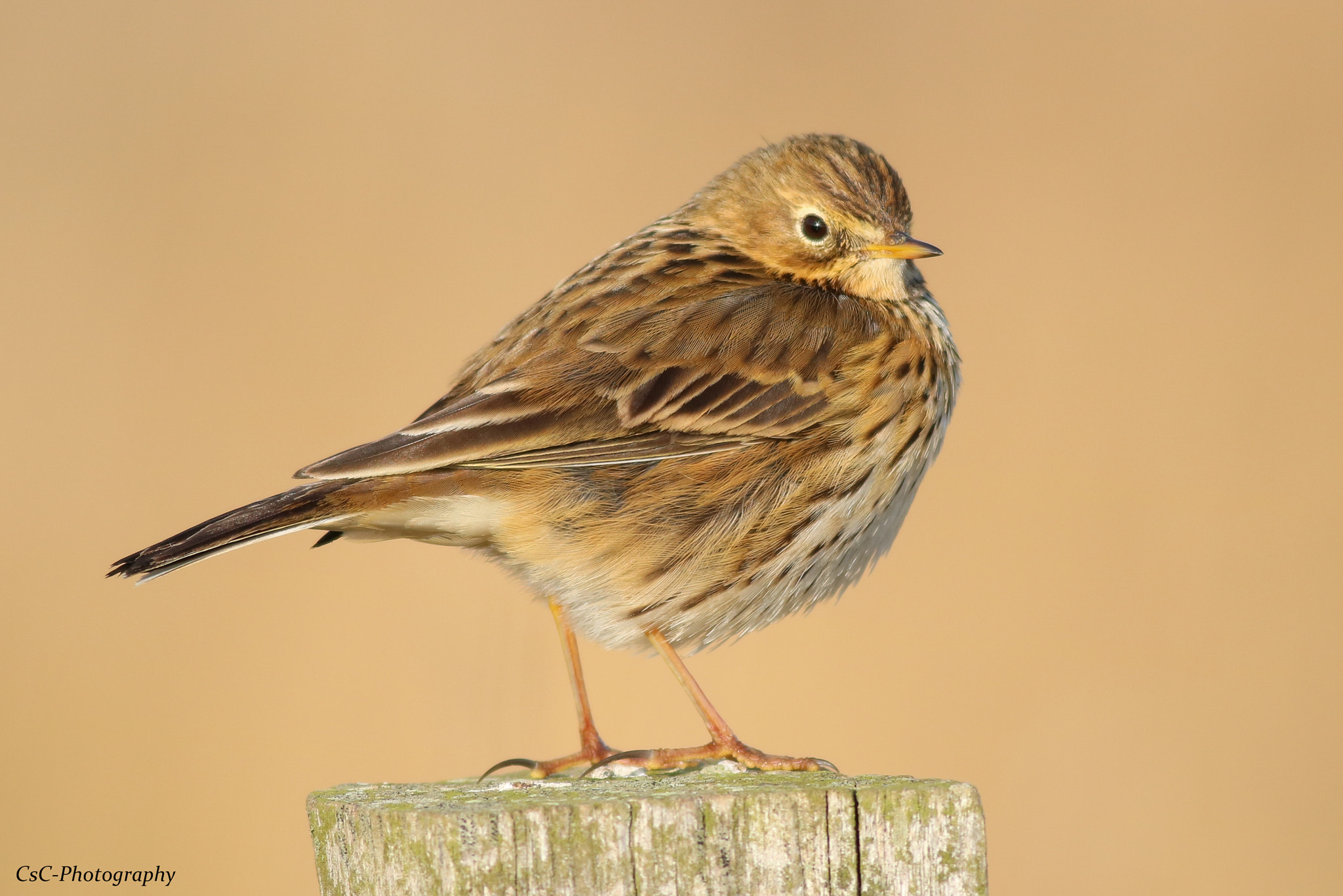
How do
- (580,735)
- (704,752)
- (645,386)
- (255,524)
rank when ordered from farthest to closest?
(580,735) < (645,386) < (704,752) < (255,524)

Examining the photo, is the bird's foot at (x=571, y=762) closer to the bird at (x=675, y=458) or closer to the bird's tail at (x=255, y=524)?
the bird at (x=675, y=458)

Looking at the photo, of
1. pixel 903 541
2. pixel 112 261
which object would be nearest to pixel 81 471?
pixel 112 261

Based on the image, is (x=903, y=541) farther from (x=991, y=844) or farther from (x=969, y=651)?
(x=991, y=844)

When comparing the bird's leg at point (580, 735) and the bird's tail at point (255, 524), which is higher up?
the bird's tail at point (255, 524)

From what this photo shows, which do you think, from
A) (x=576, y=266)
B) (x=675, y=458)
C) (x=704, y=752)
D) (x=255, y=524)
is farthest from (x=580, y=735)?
(x=576, y=266)

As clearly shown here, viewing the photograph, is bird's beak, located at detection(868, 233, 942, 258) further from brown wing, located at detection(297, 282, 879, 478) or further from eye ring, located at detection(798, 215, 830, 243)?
brown wing, located at detection(297, 282, 879, 478)

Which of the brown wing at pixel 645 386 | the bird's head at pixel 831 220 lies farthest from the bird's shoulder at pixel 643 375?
the bird's head at pixel 831 220

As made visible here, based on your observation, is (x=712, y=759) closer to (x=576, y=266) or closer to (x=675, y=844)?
(x=675, y=844)
